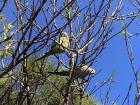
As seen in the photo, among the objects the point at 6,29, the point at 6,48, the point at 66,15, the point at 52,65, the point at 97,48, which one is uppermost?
the point at 52,65

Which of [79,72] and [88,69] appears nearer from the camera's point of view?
[79,72]

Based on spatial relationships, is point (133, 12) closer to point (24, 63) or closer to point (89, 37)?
point (89, 37)

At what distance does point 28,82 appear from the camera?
4.22 metres

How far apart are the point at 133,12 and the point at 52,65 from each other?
388 inches

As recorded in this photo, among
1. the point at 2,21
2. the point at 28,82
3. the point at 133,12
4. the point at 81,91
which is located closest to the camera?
the point at 2,21

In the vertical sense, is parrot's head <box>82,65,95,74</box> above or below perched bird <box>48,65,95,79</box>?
above

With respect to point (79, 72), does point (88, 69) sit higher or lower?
higher

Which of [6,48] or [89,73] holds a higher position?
[89,73]

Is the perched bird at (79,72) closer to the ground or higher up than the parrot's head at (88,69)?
closer to the ground

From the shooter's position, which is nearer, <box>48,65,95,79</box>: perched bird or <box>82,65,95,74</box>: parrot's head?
<box>48,65,95,79</box>: perched bird

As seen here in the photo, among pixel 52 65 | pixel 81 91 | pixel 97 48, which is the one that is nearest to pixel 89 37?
pixel 97 48

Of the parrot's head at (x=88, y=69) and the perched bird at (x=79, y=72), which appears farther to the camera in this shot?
the parrot's head at (x=88, y=69)

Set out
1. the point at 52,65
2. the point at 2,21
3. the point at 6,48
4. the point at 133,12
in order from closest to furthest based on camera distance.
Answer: the point at 6,48
the point at 2,21
the point at 133,12
the point at 52,65

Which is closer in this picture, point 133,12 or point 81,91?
point 133,12
